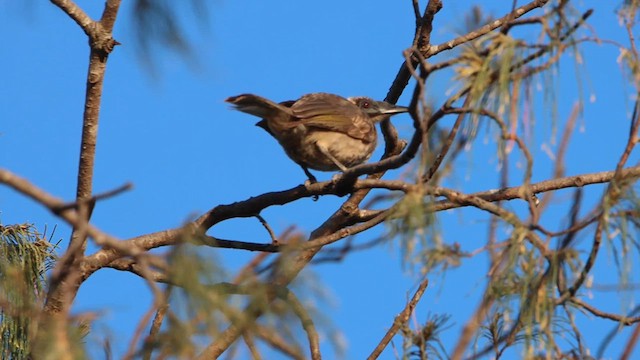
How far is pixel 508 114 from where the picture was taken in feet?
10.2

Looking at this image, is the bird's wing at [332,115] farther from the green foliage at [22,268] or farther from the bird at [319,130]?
the green foliage at [22,268]

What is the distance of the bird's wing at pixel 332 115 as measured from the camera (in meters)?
5.87

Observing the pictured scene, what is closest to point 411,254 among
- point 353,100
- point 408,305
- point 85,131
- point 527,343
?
point 527,343

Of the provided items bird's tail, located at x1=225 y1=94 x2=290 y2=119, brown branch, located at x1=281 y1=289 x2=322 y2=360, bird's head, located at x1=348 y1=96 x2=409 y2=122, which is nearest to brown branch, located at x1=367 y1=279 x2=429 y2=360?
brown branch, located at x1=281 y1=289 x2=322 y2=360

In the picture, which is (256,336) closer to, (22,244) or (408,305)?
(408,305)

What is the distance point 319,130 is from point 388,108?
0.71m

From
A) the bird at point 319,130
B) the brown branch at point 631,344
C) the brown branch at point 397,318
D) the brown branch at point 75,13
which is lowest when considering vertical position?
the brown branch at point 631,344

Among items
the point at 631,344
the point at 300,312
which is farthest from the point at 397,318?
the point at 631,344

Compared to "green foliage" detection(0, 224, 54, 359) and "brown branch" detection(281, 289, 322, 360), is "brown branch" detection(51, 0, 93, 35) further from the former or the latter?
"brown branch" detection(281, 289, 322, 360)

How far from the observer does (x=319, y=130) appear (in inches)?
234

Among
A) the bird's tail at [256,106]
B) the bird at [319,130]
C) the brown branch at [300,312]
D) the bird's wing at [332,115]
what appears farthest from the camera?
the bird's wing at [332,115]

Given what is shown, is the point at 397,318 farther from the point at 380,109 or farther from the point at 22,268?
the point at 380,109

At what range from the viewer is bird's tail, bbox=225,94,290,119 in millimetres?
5207

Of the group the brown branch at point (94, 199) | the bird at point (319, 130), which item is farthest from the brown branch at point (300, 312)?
the bird at point (319, 130)
